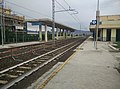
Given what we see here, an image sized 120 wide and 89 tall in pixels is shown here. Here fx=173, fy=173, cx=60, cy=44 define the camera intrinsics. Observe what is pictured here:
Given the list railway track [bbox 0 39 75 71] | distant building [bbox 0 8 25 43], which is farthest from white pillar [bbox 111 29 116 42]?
railway track [bbox 0 39 75 71]

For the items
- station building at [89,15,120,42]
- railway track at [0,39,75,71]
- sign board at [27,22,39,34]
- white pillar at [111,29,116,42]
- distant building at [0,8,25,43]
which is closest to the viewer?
railway track at [0,39,75,71]

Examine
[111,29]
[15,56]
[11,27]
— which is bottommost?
[15,56]

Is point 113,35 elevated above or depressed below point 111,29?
below

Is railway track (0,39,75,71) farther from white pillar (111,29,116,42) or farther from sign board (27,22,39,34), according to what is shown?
sign board (27,22,39,34)

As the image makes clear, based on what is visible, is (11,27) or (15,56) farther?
(11,27)

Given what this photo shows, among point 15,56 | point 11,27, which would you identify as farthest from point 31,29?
point 15,56

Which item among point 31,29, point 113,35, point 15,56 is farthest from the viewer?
point 31,29

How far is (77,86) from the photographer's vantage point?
A: 628cm

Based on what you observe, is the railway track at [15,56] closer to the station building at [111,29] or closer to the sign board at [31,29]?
the station building at [111,29]

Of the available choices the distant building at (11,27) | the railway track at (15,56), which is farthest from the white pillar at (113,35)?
the railway track at (15,56)

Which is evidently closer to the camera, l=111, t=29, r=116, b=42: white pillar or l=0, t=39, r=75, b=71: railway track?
l=0, t=39, r=75, b=71: railway track

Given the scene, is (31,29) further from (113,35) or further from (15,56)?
(15,56)

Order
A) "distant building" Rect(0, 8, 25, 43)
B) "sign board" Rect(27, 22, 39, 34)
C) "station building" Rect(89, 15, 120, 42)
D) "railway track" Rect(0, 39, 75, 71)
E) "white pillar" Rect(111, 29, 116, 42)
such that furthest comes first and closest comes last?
1. "sign board" Rect(27, 22, 39, 34)
2. "white pillar" Rect(111, 29, 116, 42)
3. "station building" Rect(89, 15, 120, 42)
4. "distant building" Rect(0, 8, 25, 43)
5. "railway track" Rect(0, 39, 75, 71)

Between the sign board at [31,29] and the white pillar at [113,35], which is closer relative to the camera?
the white pillar at [113,35]
